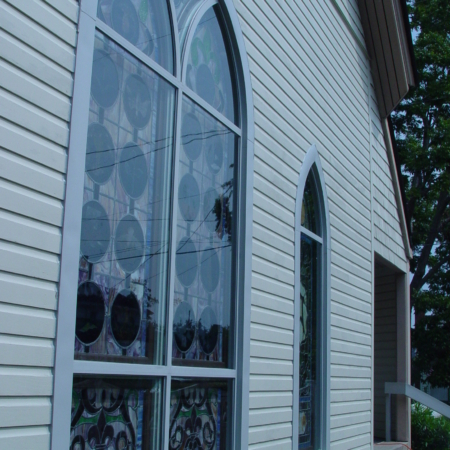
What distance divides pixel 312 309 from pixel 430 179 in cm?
1401

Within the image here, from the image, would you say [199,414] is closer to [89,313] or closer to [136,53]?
[89,313]

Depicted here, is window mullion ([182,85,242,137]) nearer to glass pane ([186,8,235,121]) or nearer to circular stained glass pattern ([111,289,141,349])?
glass pane ([186,8,235,121])

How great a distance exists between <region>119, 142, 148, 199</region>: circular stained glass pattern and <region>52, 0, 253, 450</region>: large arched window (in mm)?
10

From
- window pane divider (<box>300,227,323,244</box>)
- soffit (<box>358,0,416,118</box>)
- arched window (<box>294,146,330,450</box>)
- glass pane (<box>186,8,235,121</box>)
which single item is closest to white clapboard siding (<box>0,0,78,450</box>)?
glass pane (<box>186,8,235,121</box>)

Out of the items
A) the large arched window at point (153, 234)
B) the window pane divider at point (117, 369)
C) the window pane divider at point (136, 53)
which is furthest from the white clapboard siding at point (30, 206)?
the window pane divider at point (136, 53)

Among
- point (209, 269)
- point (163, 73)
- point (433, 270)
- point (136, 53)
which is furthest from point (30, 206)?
point (433, 270)

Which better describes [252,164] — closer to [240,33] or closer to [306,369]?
[240,33]

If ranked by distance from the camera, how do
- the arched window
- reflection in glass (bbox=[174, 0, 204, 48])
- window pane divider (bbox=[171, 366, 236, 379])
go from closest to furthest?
window pane divider (bbox=[171, 366, 236, 379])
reflection in glass (bbox=[174, 0, 204, 48])
the arched window

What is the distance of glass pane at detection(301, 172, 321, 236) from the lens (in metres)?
6.82

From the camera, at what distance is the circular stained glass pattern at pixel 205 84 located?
4.78 meters

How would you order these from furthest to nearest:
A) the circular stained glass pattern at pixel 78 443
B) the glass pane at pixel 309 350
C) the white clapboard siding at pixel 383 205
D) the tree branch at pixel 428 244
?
the tree branch at pixel 428 244
the white clapboard siding at pixel 383 205
the glass pane at pixel 309 350
the circular stained glass pattern at pixel 78 443

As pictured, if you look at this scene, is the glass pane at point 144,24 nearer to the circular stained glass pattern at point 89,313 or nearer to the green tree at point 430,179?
the circular stained glass pattern at point 89,313

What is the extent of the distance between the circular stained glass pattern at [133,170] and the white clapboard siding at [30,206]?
0.61 metres

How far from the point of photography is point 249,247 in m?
5.10
